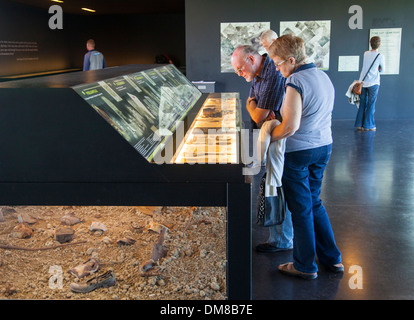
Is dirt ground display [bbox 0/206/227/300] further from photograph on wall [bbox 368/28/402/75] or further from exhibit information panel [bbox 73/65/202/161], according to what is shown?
photograph on wall [bbox 368/28/402/75]

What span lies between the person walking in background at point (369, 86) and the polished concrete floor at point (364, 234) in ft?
6.38

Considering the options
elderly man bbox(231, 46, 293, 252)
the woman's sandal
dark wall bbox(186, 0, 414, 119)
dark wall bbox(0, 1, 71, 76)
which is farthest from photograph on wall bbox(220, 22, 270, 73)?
dark wall bbox(0, 1, 71, 76)

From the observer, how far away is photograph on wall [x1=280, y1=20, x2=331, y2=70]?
404 inches

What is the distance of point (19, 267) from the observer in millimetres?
3055

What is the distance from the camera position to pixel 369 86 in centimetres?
877

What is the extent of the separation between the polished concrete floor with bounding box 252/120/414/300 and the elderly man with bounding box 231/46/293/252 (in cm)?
11

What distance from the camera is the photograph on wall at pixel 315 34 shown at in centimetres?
1025

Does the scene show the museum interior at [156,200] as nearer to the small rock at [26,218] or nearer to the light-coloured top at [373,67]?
the small rock at [26,218]

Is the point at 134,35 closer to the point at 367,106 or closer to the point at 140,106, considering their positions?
the point at 367,106

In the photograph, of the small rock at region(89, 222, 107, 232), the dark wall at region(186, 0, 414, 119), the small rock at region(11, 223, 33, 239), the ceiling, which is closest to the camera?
the small rock at region(11, 223, 33, 239)

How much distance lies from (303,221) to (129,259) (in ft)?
4.20
